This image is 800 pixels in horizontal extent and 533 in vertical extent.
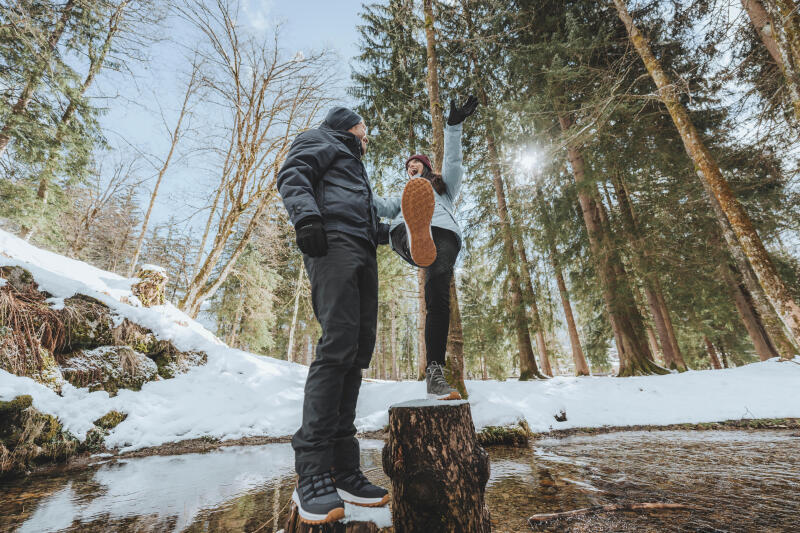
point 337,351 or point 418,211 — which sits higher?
point 418,211

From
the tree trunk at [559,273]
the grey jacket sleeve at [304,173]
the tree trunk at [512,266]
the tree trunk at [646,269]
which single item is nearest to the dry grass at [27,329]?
the grey jacket sleeve at [304,173]

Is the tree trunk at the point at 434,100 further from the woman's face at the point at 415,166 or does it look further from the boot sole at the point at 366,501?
the boot sole at the point at 366,501

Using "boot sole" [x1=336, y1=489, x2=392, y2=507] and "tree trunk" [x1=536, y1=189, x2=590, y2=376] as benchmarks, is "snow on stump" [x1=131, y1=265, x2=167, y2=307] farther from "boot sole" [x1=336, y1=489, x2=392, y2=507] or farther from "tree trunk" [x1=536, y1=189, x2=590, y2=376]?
"tree trunk" [x1=536, y1=189, x2=590, y2=376]

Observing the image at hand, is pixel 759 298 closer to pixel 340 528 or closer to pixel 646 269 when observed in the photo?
pixel 646 269

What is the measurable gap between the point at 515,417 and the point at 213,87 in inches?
452

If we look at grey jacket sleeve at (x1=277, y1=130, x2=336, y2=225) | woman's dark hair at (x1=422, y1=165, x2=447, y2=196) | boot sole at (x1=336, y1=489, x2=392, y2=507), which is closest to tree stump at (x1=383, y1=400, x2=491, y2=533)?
boot sole at (x1=336, y1=489, x2=392, y2=507)

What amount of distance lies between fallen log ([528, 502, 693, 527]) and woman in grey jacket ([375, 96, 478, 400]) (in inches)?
28.3

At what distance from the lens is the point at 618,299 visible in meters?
8.02

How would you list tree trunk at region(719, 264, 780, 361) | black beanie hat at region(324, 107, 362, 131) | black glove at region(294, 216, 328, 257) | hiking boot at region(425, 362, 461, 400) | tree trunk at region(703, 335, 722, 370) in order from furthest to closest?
tree trunk at region(703, 335, 722, 370)
tree trunk at region(719, 264, 780, 361)
black beanie hat at region(324, 107, 362, 131)
hiking boot at region(425, 362, 461, 400)
black glove at region(294, 216, 328, 257)

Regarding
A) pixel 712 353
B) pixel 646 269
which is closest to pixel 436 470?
pixel 646 269

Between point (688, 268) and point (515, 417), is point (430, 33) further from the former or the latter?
point (688, 268)

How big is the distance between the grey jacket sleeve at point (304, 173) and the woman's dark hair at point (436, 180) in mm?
1249

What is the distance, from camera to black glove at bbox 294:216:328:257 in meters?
1.54

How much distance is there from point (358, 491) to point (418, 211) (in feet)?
5.13
